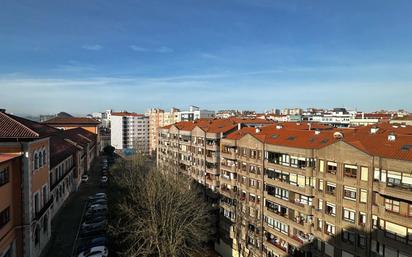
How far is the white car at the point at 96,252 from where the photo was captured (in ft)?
102

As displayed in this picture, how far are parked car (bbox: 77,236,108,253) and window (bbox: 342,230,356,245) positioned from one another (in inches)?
995

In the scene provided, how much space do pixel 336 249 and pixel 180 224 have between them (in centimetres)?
1759

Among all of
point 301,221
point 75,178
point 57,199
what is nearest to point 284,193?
point 301,221

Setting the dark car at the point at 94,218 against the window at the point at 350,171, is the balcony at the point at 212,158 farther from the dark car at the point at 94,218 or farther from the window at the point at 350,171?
the window at the point at 350,171

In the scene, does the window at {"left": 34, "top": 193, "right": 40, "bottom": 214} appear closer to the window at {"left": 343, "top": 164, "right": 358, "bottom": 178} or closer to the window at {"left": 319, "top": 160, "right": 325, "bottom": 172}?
the window at {"left": 319, "top": 160, "right": 325, "bottom": 172}

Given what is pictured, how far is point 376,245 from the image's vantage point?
2916 centimetres

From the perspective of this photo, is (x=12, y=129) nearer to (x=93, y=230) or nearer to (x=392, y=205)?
(x=93, y=230)

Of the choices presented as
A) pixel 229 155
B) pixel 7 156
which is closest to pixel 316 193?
pixel 229 155

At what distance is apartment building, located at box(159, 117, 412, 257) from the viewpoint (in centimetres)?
2831

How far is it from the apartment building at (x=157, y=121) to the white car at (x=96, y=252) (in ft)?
395

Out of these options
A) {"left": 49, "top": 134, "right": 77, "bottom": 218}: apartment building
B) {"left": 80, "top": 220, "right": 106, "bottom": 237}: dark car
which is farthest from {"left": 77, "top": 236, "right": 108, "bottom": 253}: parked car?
{"left": 49, "top": 134, "right": 77, "bottom": 218}: apartment building

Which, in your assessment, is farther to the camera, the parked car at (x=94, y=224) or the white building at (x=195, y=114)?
the white building at (x=195, y=114)

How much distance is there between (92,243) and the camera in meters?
34.0

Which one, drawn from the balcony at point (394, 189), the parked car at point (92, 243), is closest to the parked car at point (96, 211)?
the parked car at point (92, 243)
